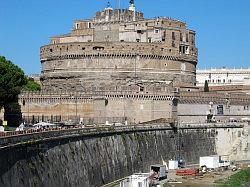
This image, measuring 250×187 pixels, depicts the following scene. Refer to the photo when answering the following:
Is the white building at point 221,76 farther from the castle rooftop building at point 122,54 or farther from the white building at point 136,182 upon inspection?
the white building at point 136,182

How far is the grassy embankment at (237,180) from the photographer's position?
142ft

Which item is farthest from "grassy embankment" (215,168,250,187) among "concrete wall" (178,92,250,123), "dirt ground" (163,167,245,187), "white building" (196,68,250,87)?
"white building" (196,68,250,87)

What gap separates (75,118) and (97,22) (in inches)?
780

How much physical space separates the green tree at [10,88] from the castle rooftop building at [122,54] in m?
6.72

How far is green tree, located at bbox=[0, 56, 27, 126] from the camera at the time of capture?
51287 millimetres

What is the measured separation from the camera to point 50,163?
31953 mm

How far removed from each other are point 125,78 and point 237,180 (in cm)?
2495

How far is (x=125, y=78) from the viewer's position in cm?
6775

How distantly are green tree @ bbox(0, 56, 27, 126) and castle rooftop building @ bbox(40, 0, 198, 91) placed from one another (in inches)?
265

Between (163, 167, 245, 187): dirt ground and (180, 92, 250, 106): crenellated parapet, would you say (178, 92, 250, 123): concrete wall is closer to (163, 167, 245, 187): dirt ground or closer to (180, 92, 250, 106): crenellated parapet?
(180, 92, 250, 106): crenellated parapet

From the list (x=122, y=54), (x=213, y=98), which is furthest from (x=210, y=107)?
(x=122, y=54)

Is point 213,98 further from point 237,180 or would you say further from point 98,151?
point 98,151

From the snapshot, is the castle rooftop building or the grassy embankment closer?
the grassy embankment

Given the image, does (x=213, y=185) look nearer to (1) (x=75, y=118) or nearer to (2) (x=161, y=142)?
(2) (x=161, y=142)
